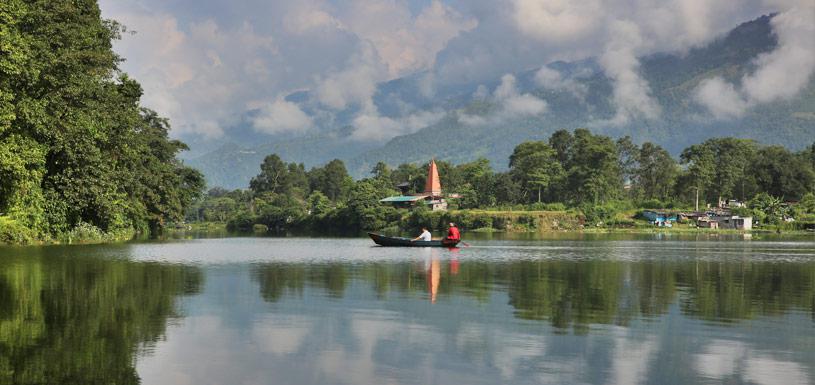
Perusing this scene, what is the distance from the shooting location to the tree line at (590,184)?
11356cm

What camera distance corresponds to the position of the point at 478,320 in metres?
16.0

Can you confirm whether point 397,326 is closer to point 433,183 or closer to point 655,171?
point 433,183

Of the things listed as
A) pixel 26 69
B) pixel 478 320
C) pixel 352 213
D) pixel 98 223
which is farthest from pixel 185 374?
pixel 352 213

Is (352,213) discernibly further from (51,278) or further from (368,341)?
(368,341)

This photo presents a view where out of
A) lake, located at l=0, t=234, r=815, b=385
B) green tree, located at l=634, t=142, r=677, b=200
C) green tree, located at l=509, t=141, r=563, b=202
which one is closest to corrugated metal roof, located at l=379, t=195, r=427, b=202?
green tree, located at l=509, t=141, r=563, b=202

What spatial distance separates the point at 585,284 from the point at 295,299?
931 centimetres

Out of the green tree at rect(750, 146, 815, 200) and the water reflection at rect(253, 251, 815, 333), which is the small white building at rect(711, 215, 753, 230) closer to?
Result: the green tree at rect(750, 146, 815, 200)

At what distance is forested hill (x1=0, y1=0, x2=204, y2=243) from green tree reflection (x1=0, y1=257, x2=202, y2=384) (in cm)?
863

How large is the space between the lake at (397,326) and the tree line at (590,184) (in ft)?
285

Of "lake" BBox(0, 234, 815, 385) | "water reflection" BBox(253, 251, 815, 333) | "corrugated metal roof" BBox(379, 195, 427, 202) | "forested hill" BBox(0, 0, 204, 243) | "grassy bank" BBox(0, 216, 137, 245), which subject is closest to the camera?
"lake" BBox(0, 234, 815, 385)

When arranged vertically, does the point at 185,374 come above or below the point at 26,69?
below

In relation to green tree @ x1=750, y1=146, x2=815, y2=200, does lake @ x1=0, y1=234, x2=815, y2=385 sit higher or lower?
lower

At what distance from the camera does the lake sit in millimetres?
11148

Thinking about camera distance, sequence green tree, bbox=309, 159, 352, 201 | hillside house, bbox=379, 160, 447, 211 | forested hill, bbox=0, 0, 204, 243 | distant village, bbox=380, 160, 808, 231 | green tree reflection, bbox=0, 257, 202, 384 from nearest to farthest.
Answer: green tree reflection, bbox=0, 257, 202, 384
forested hill, bbox=0, 0, 204, 243
distant village, bbox=380, 160, 808, 231
hillside house, bbox=379, 160, 447, 211
green tree, bbox=309, 159, 352, 201
